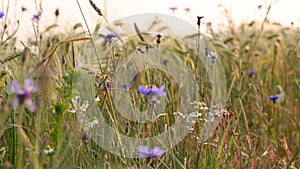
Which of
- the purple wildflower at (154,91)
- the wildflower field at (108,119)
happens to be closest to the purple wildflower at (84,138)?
the wildflower field at (108,119)

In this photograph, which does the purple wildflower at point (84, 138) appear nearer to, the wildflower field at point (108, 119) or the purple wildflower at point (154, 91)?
the wildflower field at point (108, 119)

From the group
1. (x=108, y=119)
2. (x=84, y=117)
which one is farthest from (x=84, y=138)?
(x=108, y=119)

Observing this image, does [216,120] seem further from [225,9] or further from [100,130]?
[225,9]

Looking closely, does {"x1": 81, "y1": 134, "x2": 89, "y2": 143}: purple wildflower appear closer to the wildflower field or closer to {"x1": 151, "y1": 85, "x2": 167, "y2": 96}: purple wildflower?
the wildflower field

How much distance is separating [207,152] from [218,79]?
97 cm

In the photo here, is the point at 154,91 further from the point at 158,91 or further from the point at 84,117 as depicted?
the point at 84,117

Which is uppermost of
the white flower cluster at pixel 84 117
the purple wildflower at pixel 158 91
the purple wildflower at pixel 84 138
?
the purple wildflower at pixel 158 91

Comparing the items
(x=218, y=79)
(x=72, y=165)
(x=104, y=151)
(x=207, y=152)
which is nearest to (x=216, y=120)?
(x=207, y=152)

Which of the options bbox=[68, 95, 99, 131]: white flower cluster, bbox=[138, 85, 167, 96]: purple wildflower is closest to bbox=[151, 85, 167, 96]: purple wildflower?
bbox=[138, 85, 167, 96]: purple wildflower

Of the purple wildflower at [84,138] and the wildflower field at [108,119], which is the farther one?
the purple wildflower at [84,138]

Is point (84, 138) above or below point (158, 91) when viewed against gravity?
below

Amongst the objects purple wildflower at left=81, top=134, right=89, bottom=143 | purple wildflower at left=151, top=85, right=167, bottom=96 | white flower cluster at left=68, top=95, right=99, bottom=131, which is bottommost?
purple wildflower at left=81, top=134, right=89, bottom=143

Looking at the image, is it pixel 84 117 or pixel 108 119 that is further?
pixel 108 119

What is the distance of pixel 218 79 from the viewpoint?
2.34 m
